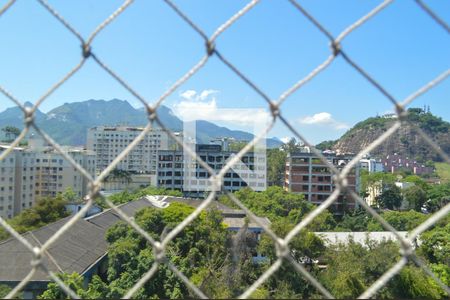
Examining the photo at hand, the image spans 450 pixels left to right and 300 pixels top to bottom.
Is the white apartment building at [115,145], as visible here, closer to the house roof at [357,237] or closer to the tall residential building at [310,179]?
the tall residential building at [310,179]

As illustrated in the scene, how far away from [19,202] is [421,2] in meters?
15.9

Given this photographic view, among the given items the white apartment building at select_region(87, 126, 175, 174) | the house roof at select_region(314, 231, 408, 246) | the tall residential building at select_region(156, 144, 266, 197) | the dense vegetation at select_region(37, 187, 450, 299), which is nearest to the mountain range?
the white apartment building at select_region(87, 126, 175, 174)

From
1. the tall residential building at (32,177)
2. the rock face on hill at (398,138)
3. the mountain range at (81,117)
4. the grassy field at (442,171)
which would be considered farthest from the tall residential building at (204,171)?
the mountain range at (81,117)

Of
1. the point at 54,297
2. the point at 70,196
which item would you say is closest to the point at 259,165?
the point at 70,196

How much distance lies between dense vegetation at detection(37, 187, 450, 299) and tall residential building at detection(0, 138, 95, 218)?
294 inches

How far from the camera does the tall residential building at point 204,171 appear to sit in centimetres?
1202

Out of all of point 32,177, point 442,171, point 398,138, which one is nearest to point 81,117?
point 398,138

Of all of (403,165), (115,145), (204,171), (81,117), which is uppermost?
(81,117)

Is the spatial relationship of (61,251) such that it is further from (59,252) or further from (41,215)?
→ (41,215)

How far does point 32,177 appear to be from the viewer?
1553 centimetres

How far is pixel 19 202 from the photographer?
571 inches

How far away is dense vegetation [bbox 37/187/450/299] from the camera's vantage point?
423 centimetres

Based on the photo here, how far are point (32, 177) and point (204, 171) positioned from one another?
6.79 metres

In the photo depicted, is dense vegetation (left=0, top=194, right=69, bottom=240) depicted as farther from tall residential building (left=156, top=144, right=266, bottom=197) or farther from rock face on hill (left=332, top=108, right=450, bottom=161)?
rock face on hill (left=332, top=108, right=450, bottom=161)
